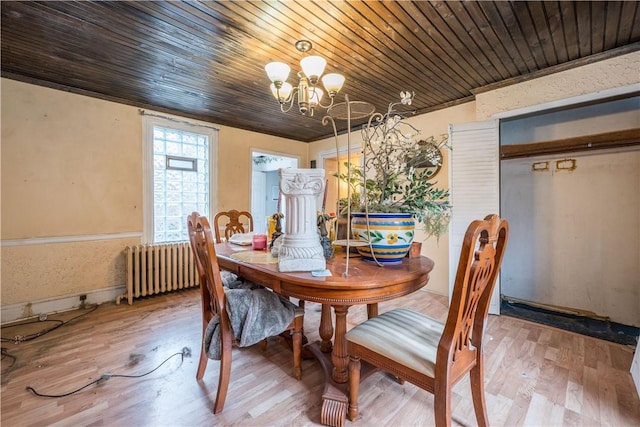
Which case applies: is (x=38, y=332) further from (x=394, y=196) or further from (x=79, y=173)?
(x=394, y=196)

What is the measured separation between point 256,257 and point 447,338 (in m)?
1.05

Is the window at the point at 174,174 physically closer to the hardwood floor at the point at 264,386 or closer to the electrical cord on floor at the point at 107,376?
the hardwood floor at the point at 264,386

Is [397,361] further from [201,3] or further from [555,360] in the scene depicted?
[201,3]

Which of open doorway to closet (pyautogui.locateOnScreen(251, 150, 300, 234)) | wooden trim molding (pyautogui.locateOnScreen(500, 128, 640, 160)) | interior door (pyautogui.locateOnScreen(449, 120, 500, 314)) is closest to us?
wooden trim molding (pyautogui.locateOnScreen(500, 128, 640, 160))

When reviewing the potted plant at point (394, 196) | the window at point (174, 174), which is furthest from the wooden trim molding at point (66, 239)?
the potted plant at point (394, 196)

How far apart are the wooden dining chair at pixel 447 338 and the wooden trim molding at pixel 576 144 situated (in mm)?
2409

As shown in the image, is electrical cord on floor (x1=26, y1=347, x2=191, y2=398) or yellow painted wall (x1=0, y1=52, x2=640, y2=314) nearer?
electrical cord on floor (x1=26, y1=347, x2=191, y2=398)

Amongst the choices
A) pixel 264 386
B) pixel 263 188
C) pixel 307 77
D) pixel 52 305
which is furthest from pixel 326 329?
pixel 263 188

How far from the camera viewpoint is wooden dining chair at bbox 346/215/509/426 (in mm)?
937

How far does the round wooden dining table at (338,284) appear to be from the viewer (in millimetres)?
1105

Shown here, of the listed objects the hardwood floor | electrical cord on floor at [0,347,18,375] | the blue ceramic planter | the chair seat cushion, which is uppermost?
the blue ceramic planter

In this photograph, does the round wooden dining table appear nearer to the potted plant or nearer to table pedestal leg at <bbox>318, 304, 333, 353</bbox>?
table pedestal leg at <bbox>318, 304, 333, 353</bbox>

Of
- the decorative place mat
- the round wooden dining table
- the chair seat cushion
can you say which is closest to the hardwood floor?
the round wooden dining table

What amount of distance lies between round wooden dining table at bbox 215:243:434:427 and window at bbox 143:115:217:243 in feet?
7.35
